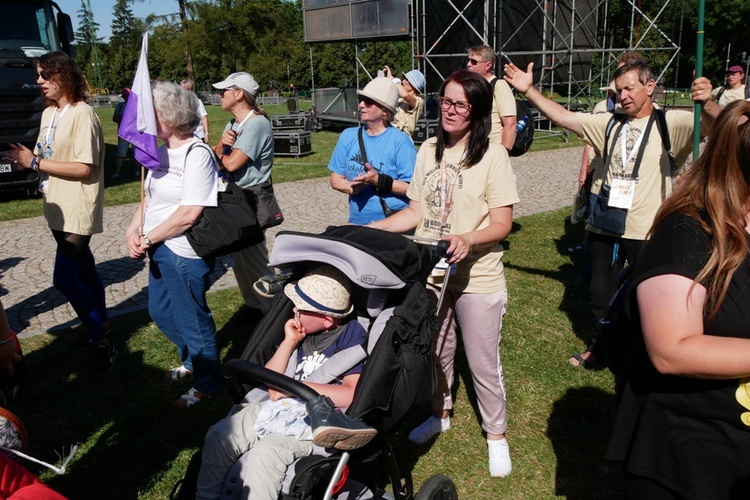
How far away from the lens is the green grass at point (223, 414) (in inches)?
134

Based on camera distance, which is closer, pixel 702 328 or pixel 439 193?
pixel 702 328

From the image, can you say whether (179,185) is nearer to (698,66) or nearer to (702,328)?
(702,328)

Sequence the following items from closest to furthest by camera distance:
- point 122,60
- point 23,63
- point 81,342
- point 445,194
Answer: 1. point 445,194
2. point 81,342
3. point 23,63
4. point 122,60

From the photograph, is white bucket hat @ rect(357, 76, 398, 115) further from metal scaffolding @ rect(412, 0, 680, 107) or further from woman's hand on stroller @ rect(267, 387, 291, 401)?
metal scaffolding @ rect(412, 0, 680, 107)

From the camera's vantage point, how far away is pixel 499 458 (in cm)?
343

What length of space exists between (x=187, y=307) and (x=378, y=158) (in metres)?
1.60

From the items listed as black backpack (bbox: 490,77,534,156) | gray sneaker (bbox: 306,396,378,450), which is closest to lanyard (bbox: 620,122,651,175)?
black backpack (bbox: 490,77,534,156)

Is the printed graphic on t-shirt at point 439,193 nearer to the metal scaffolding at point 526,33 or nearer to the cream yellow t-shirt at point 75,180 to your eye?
the cream yellow t-shirt at point 75,180

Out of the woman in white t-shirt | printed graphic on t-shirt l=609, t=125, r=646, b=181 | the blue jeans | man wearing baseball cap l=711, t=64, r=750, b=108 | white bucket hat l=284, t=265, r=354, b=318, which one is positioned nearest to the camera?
white bucket hat l=284, t=265, r=354, b=318

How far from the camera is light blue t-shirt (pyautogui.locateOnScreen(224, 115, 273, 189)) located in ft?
15.6

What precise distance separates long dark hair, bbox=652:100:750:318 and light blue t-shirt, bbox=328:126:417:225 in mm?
2439

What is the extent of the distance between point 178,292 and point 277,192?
8.00 metres

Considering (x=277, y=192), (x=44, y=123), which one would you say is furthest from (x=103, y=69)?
(x=44, y=123)

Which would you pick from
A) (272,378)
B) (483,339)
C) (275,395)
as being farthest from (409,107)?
(272,378)
